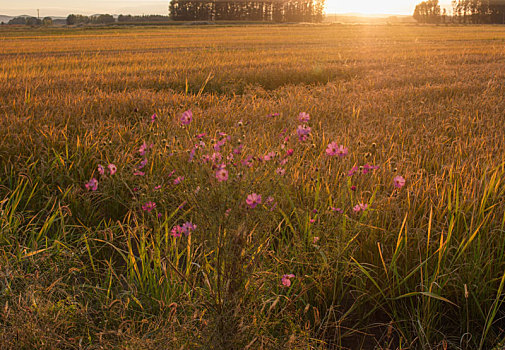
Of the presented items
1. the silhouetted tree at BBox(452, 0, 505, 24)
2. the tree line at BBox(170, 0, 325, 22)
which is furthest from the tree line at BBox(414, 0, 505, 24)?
the tree line at BBox(170, 0, 325, 22)

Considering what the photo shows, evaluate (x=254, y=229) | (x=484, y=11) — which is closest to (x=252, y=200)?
(x=254, y=229)

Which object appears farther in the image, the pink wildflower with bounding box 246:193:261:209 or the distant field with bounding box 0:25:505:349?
the distant field with bounding box 0:25:505:349

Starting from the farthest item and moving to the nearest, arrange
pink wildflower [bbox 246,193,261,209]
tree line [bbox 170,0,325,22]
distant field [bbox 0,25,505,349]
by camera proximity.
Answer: tree line [bbox 170,0,325,22]
distant field [bbox 0,25,505,349]
pink wildflower [bbox 246,193,261,209]

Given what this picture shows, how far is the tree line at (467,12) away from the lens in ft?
287

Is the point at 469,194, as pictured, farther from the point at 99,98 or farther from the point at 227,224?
the point at 99,98

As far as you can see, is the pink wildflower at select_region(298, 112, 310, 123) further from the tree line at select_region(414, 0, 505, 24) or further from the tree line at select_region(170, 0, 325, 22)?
the tree line at select_region(414, 0, 505, 24)

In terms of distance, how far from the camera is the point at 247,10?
95250 millimetres

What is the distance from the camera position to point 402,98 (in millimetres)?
5285

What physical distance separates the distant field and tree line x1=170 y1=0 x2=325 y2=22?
90147mm

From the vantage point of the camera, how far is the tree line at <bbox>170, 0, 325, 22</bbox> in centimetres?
8669

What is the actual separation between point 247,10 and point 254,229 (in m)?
103

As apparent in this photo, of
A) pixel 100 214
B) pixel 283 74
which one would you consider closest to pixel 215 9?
pixel 283 74

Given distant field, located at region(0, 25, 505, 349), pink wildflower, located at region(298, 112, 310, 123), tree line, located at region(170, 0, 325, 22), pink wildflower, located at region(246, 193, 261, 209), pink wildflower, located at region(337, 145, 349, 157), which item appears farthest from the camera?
tree line, located at region(170, 0, 325, 22)

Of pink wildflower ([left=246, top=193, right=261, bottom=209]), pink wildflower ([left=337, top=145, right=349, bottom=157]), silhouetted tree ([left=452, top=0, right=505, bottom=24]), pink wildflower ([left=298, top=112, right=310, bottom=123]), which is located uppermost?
silhouetted tree ([left=452, top=0, right=505, bottom=24])
